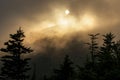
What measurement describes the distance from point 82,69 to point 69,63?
29.3 meters

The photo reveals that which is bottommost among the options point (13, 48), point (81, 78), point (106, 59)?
point (81, 78)

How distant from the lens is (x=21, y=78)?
48.1 meters

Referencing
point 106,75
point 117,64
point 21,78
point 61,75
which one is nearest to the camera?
point 106,75

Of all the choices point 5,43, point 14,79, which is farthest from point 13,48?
point 14,79

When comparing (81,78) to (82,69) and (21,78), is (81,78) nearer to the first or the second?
(82,69)

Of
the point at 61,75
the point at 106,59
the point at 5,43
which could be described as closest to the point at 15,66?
the point at 5,43

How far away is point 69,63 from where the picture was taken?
187 feet

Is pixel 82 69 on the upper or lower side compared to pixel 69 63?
lower

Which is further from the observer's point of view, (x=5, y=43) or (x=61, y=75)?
(x=61, y=75)

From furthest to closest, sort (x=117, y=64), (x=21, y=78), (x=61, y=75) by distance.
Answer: (x=61, y=75) < (x=21, y=78) < (x=117, y=64)

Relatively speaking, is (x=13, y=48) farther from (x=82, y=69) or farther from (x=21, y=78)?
(x=82, y=69)

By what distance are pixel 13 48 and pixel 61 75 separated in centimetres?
1199

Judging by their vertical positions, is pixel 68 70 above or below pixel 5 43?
below

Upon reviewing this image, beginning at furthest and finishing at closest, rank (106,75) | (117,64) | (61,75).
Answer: (61,75) < (117,64) < (106,75)
